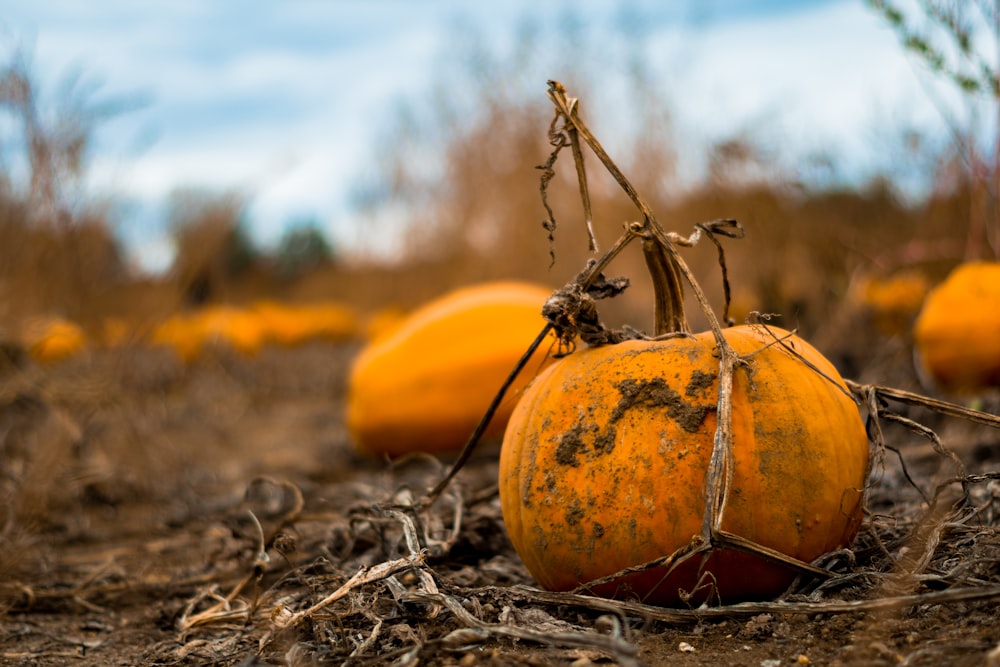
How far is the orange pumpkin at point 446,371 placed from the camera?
12.1ft

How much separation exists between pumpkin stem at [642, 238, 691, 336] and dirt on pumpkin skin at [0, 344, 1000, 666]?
0.52 meters

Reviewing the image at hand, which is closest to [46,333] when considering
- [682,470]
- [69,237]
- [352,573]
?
[69,237]

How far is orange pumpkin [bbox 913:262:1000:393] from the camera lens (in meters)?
3.64

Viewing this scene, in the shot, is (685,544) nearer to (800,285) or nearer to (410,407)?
(410,407)

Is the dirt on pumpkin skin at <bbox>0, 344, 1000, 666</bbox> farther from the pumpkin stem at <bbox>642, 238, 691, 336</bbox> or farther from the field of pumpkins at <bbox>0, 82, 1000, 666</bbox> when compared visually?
the pumpkin stem at <bbox>642, 238, 691, 336</bbox>

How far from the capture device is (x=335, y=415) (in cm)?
613

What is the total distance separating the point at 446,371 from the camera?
12.4ft

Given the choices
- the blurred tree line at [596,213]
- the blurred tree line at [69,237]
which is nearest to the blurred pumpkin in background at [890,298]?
the blurred tree line at [596,213]

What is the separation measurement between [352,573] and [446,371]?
1817mm

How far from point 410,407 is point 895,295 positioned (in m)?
3.37

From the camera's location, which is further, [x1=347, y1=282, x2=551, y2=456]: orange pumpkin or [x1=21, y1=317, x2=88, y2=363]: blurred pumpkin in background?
[x1=21, y1=317, x2=88, y2=363]: blurred pumpkin in background

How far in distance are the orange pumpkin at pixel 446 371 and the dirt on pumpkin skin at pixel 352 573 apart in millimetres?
174

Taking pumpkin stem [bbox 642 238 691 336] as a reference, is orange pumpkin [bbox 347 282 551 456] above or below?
below

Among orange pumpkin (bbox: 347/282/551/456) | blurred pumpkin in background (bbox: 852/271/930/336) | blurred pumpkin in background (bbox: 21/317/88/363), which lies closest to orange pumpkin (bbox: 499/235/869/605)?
orange pumpkin (bbox: 347/282/551/456)
